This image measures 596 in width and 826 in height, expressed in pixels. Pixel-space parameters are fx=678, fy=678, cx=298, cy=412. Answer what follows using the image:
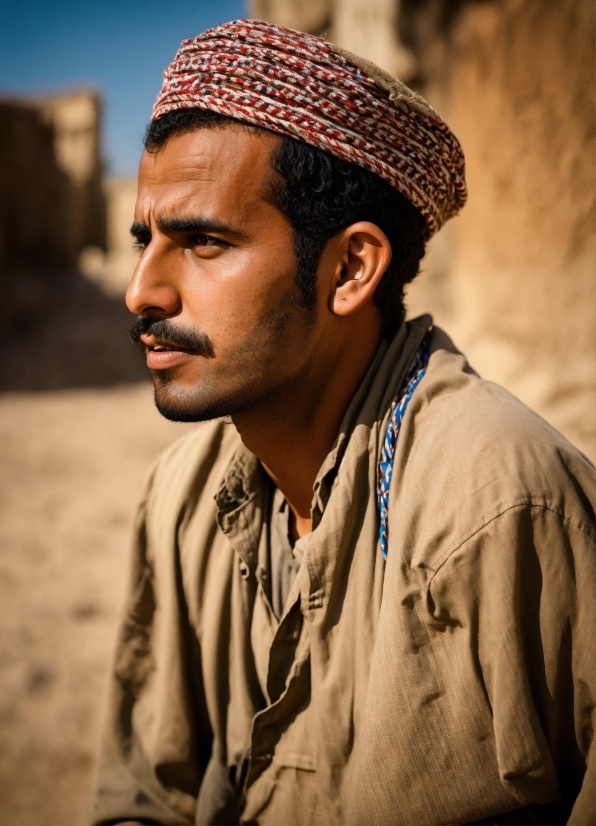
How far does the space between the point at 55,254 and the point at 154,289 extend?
40.5ft

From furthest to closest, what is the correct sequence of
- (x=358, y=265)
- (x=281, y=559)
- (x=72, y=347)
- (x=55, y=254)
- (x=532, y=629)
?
(x=55, y=254), (x=72, y=347), (x=281, y=559), (x=358, y=265), (x=532, y=629)

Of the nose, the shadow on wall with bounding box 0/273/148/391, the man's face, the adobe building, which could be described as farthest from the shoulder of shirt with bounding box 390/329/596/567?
the shadow on wall with bounding box 0/273/148/391

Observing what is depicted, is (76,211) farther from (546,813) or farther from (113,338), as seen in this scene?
(546,813)

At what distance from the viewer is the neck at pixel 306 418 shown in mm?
1586

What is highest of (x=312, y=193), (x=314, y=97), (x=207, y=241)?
(x=314, y=97)

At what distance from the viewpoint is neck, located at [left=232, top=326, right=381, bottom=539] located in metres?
1.59

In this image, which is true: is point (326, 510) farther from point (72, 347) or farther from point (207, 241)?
point (72, 347)

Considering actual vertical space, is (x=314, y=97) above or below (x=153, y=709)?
above

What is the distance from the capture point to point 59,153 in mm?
13086

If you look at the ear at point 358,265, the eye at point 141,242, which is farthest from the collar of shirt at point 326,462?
the eye at point 141,242

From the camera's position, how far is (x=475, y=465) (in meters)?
1.28

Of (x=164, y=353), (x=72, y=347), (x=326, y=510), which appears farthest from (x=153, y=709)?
(x=72, y=347)

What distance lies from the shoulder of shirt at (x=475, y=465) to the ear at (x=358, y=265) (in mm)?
257

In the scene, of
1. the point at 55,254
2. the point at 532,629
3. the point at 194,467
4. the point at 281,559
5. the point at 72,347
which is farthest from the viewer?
the point at 55,254
